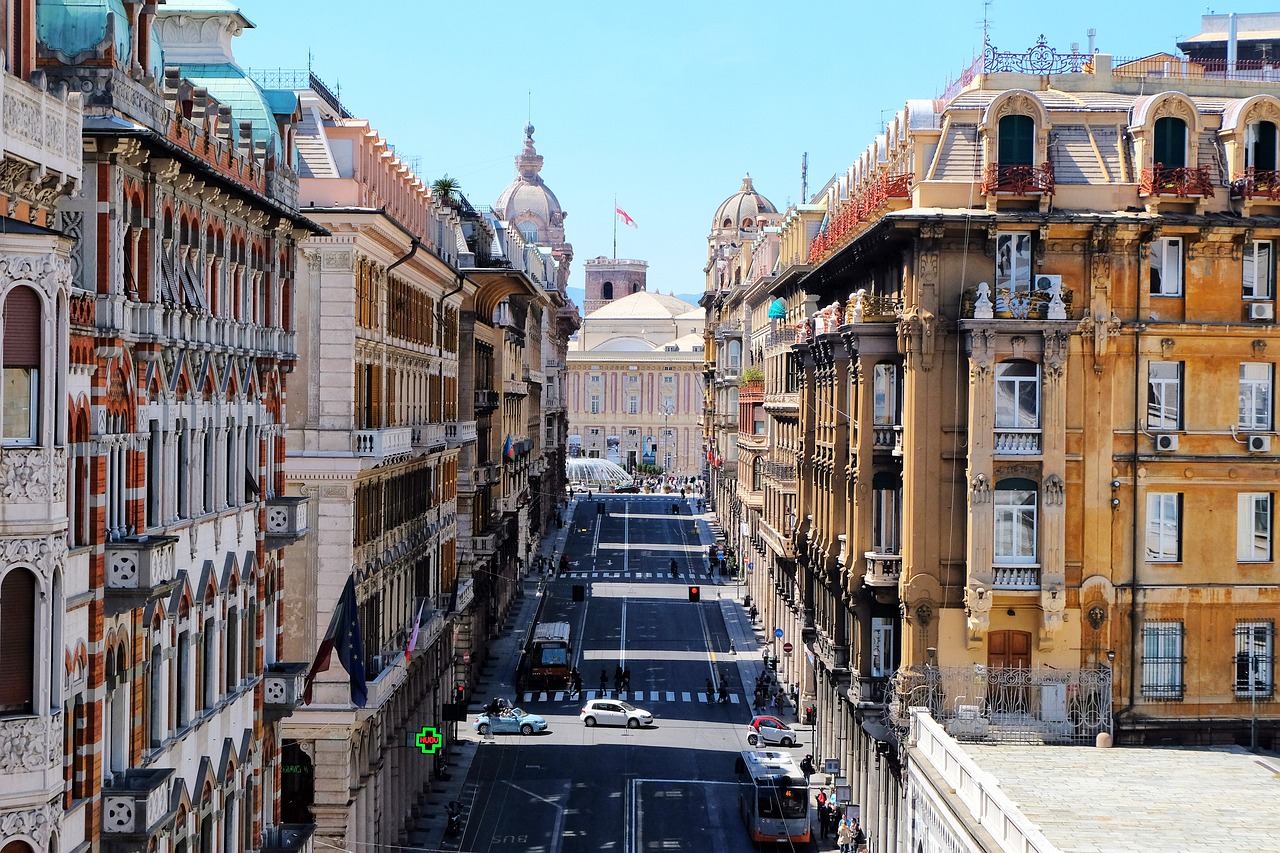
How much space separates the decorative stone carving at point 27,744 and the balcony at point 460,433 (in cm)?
4141

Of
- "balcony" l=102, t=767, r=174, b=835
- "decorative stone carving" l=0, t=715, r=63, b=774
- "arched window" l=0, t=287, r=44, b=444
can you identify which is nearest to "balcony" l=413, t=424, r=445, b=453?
"balcony" l=102, t=767, r=174, b=835

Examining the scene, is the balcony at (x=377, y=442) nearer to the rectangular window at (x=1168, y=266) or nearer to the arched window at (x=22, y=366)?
the rectangular window at (x=1168, y=266)

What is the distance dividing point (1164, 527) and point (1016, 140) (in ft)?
35.2

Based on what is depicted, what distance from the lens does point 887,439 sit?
46531 millimetres

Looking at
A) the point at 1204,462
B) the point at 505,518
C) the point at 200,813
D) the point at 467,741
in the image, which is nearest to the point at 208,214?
the point at 200,813

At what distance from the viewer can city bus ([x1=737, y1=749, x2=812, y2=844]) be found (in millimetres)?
49656

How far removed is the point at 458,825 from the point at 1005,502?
21734mm

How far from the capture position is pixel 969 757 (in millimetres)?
32562

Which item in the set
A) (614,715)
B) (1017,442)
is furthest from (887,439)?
(614,715)

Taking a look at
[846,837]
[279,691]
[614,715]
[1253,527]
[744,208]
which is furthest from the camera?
[744,208]

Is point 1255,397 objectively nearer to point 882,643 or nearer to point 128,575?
point 882,643

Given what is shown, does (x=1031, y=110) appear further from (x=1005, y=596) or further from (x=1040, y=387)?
(x=1005, y=596)

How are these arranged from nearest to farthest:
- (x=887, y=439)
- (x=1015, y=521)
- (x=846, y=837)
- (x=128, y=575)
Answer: (x=128, y=575) < (x=1015, y=521) < (x=887, y=439) < (x=846, y=837)

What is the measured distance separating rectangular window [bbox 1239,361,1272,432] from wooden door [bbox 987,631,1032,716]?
7978 millimetres
